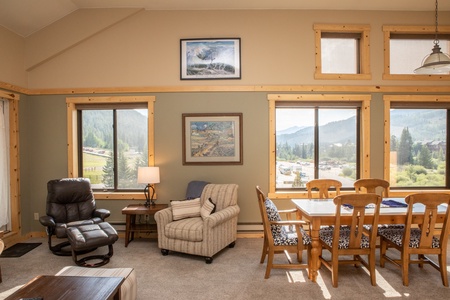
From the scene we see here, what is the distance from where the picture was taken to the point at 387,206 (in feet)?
11.2

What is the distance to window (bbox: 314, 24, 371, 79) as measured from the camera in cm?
477

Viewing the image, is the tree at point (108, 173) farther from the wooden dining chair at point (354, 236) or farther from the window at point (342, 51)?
the window at point (342, 51)

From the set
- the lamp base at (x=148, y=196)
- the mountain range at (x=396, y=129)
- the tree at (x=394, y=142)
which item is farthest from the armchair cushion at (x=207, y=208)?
the tree at (x=394, y=142)

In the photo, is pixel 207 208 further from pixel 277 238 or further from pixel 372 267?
pixel 372 267

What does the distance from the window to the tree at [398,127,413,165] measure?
1230mm

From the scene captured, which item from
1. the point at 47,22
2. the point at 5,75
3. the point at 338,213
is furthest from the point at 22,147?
the point at 338,213

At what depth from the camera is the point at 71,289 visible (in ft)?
6.86

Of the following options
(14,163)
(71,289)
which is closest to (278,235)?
(71,289)

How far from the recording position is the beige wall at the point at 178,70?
4781 mm

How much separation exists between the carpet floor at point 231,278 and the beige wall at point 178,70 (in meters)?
1.15

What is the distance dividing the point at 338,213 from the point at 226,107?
2589 millimetres

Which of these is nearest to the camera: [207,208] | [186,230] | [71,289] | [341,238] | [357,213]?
[71,289]

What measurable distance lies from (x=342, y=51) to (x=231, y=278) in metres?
4.07

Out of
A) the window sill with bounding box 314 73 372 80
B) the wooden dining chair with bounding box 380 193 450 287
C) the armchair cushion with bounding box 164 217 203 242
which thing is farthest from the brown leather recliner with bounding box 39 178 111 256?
the window sill with bounding box 314 73 372 80
